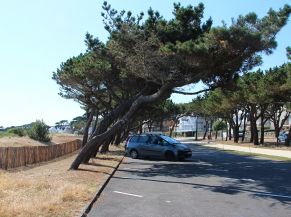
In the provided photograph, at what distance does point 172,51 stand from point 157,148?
12382mm

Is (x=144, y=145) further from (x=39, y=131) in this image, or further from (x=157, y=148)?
(x=39, y=131)

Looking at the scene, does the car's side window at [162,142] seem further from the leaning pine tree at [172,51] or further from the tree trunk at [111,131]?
the tree trunk at [111,131]

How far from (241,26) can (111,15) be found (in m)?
6.70

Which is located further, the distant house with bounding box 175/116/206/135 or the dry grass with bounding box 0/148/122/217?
the distant house with bounding box 175/116/206/135

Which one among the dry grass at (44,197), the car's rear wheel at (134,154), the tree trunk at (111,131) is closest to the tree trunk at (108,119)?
the tree trunk at (111,131)

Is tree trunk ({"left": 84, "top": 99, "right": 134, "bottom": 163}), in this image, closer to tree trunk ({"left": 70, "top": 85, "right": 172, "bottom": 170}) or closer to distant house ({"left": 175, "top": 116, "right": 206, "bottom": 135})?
tree trunk ({"left": 70, "top": 85, "right": 172, "bottom": 170})

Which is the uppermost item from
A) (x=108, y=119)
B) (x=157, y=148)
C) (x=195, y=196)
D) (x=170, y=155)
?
(x=108, y=119)

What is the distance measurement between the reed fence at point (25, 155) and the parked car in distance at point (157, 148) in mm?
5334

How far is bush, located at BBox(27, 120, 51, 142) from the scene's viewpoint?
2510 inches

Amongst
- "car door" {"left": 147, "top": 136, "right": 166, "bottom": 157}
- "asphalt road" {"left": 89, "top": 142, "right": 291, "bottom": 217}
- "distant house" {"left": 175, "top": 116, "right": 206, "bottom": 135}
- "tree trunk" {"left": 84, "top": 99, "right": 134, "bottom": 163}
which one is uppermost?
"distant house" {"left": 175, "top": 116, "right": 206, "bottom": 135}

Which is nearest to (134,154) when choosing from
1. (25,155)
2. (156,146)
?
(156,146)

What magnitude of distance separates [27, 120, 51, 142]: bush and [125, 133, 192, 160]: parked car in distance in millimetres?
32123

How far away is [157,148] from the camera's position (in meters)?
32.0

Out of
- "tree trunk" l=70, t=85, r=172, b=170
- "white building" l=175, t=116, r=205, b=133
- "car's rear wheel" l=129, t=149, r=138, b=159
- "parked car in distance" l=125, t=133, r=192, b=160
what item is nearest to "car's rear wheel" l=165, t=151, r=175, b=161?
"parked car in distance" l=125, t=133, r=192, b=160
